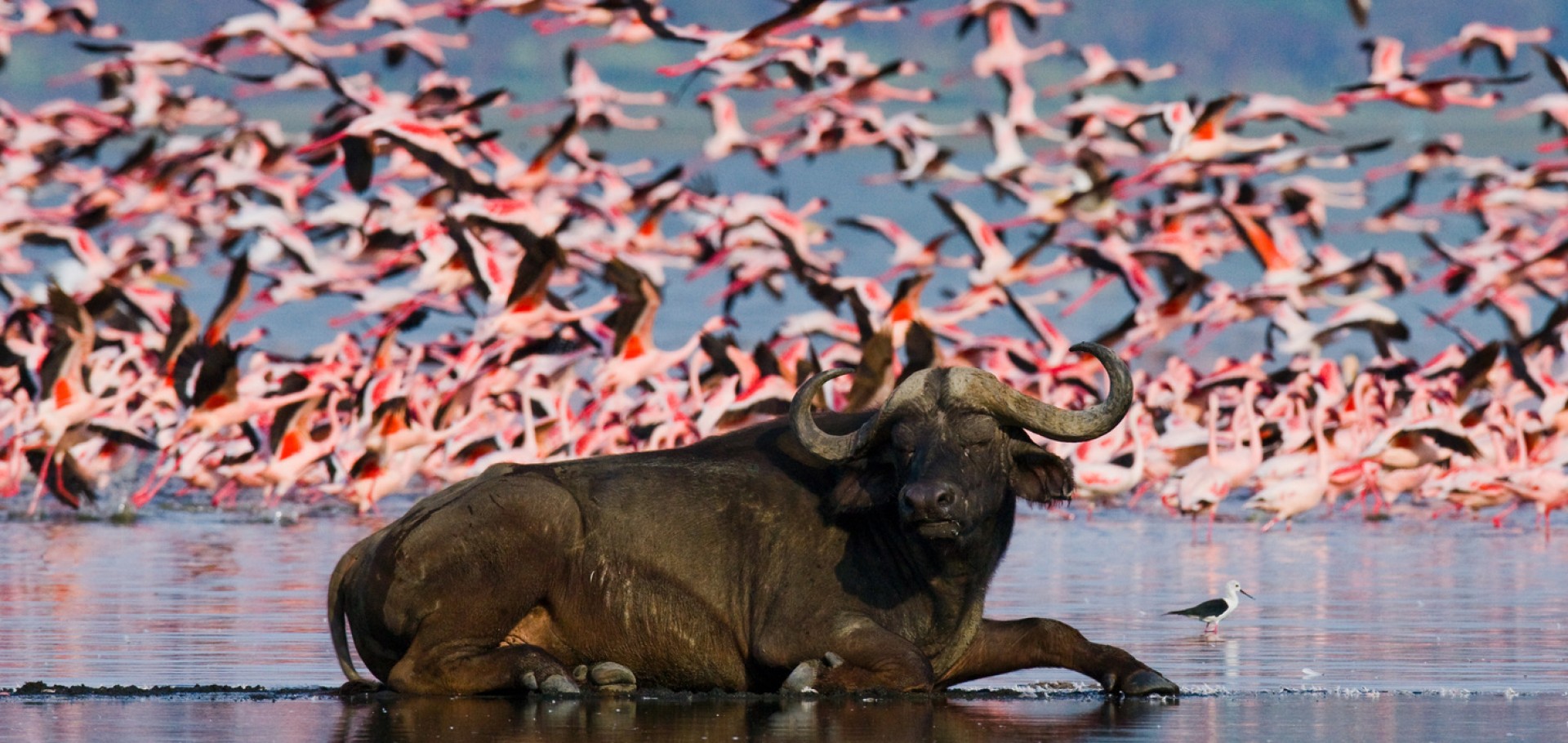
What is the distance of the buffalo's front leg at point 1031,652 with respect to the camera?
10.0m

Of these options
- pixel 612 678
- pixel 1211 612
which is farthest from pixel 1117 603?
pixel 612 678

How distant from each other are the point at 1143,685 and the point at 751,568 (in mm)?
1471

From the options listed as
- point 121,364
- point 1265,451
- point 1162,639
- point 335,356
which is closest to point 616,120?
point 335,356

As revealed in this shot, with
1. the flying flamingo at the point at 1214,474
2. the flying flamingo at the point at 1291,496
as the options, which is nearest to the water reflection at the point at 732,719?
the flying flamingo at the point at 1214,474

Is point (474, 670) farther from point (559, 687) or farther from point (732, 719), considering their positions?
point (732, 719)

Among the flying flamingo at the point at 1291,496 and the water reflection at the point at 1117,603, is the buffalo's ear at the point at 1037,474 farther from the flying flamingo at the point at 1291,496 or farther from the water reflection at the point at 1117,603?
the flying flamingo at the point at 1291,496

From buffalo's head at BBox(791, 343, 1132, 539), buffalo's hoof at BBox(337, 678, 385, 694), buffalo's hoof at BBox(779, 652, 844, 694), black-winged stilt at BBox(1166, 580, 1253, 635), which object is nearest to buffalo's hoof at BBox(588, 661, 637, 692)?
buffalo's hoof at BBox(779, 652, 844, 694)

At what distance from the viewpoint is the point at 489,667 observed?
9656mm

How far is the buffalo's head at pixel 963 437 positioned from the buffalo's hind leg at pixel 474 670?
1204 mm

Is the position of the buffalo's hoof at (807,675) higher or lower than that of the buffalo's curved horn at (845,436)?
lower

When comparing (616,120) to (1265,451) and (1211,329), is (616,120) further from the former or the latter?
(1265,451)

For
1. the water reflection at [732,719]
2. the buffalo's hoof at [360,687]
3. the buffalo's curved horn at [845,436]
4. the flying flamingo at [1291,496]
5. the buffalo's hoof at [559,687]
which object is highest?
the buffalo's curved horn at [845,436]

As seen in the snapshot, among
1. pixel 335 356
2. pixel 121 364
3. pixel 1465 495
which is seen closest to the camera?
pixel 1465 495

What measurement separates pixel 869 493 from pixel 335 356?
85.3 feet
